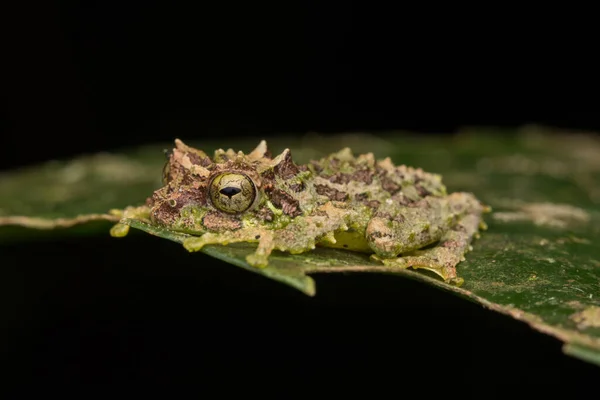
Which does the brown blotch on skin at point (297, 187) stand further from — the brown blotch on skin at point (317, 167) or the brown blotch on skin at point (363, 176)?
the brown blotch on skin at point (363, 176)

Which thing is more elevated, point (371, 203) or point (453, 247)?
point (371, 203)

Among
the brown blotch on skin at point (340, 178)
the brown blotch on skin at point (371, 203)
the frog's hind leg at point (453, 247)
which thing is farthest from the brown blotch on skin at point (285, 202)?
the frog's hind leg at point (453, 247)

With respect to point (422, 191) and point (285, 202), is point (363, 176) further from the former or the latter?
point (285, 202)

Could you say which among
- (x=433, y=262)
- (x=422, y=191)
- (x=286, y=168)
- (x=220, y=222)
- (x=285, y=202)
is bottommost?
(x=433, y=262)

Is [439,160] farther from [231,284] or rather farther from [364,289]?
[231,284]

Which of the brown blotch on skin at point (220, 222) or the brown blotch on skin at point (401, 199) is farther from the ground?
the brown blotch on skin at point (401, 199)

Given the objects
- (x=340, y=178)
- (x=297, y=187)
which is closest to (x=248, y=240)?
(x=297, y=187)

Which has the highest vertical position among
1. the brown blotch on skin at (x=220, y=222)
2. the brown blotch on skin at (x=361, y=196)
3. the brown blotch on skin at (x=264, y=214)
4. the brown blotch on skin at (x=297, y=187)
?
the brown blotch on skin at (x=297, y=187)

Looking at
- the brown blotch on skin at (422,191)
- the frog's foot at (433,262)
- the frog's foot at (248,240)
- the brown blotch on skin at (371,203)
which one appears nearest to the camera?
the frog's foot at (248,240)
